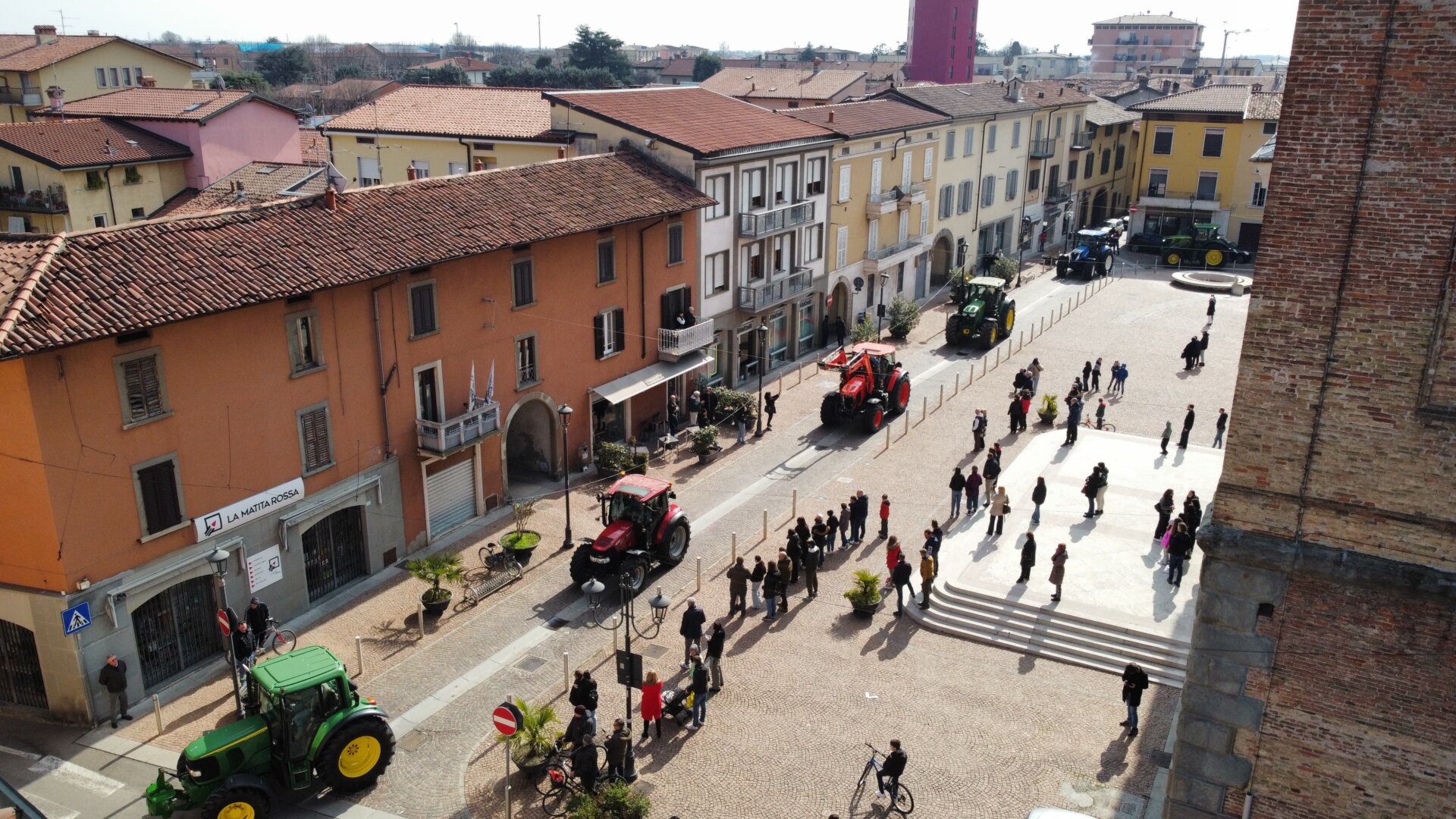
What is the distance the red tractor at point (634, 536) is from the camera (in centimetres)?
2288

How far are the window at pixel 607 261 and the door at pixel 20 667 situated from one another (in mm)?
16130

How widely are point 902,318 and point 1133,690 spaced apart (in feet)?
93.0

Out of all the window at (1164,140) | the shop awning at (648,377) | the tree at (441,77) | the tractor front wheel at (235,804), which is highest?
the tree at (441,77)

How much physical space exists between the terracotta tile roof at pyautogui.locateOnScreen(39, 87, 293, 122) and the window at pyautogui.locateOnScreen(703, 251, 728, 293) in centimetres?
2530

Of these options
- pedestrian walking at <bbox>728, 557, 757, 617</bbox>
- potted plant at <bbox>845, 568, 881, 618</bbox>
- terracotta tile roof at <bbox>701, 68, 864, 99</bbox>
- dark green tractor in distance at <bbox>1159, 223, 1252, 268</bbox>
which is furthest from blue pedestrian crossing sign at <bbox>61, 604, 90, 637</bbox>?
terracotta tile roof at <bbox>701, 68, 864, 99</bbox>

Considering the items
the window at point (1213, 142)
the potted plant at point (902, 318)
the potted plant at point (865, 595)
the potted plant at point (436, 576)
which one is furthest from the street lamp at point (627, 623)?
Answer: the window at point (1213, 142)

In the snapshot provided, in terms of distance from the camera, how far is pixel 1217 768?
12922 mm

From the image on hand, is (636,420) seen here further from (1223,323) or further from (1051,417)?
(1223,323)

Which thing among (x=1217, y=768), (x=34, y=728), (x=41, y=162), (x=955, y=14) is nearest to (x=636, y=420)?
(x=34, y=728)

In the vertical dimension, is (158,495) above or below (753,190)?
below

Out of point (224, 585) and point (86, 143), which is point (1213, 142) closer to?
point (86, 143)

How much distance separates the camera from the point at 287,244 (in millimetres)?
21719

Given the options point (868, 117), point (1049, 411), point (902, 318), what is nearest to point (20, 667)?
A: point (1049, 411)

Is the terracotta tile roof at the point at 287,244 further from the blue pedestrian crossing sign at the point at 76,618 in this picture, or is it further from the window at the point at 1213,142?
the window at the point at 1213,142
